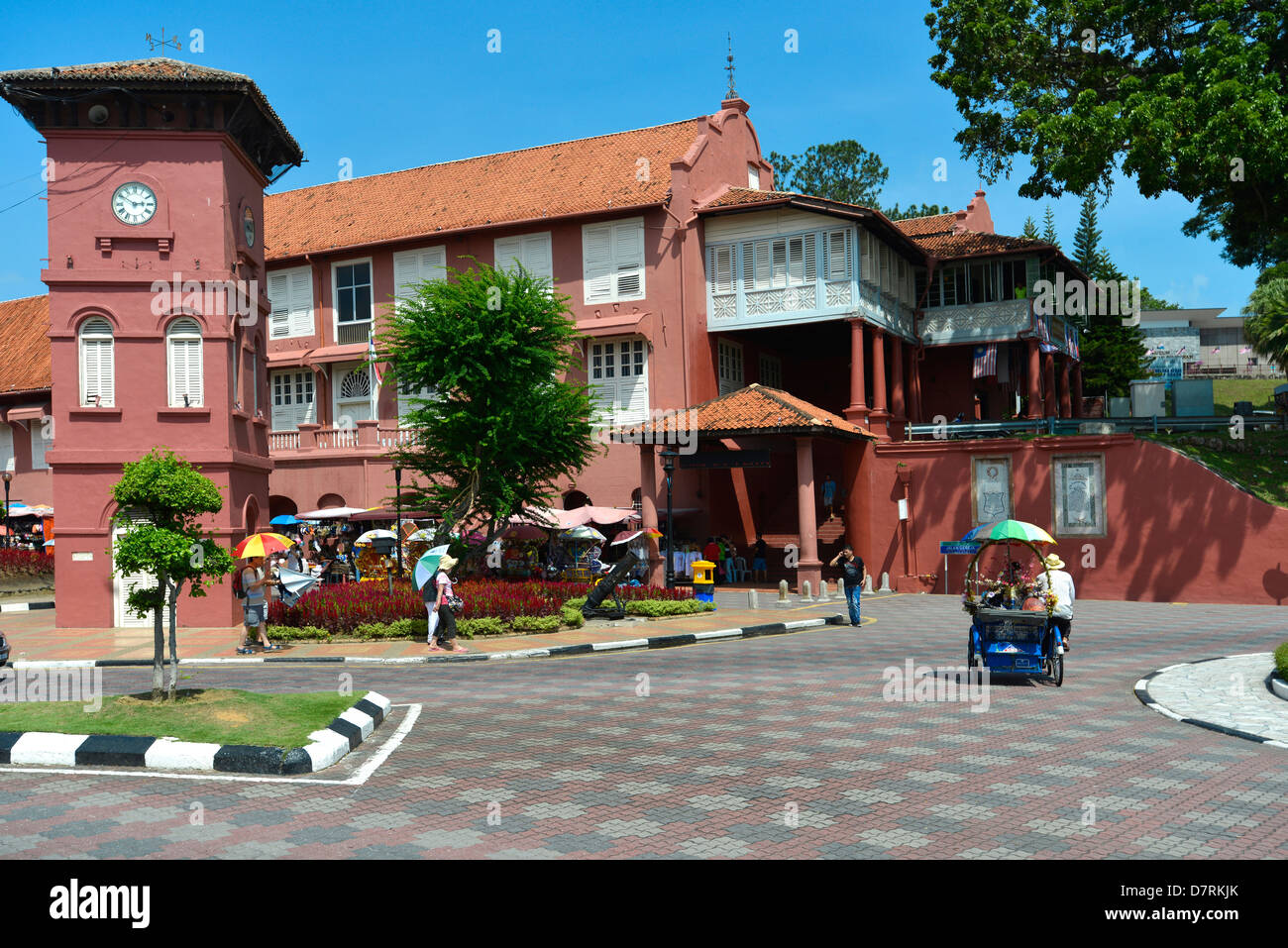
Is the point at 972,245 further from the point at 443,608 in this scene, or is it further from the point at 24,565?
the point at 24,565

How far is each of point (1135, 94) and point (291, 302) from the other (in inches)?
1111

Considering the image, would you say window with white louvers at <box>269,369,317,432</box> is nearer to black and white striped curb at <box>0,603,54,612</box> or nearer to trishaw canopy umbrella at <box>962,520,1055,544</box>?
black and white striped curb at <box>0,603,54,612</box>

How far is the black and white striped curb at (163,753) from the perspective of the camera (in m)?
8.77

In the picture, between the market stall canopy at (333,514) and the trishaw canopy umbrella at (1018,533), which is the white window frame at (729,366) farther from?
the trishaw canopy umbrella at (1018,533)

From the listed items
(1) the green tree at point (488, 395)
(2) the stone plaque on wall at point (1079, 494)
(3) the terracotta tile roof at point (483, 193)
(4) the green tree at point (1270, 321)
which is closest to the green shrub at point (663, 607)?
(1) the green tree at point (488, 395)

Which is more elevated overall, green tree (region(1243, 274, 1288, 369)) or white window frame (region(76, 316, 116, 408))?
green tree (region(1243, 274, 1288, 369))

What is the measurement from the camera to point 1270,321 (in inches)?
1540

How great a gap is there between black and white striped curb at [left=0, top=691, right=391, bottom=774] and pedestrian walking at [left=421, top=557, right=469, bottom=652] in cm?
808

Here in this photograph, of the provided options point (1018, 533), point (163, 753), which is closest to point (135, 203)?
point (163, 753)

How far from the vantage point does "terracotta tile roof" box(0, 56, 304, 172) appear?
2228cm

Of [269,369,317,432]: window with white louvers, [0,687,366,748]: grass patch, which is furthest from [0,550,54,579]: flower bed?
[0,687,366,748]: grass patch

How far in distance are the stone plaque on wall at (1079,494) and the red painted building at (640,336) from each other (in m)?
0.06
